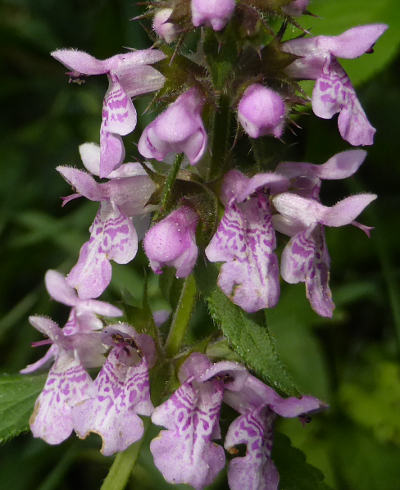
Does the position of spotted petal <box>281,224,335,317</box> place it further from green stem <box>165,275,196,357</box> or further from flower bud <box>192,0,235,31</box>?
flower bud <box>192,0,235,31</box>

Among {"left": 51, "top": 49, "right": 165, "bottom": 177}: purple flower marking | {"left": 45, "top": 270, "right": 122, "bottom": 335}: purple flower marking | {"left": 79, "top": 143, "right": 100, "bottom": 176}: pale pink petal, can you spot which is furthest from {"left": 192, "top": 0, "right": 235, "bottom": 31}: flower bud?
{"left": 45, "top": 270, "right": 122, "bottom": 335}: purple flower marking

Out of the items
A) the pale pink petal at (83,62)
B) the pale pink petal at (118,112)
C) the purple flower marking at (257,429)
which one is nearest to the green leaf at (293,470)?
the purple flower marking at (257,429)

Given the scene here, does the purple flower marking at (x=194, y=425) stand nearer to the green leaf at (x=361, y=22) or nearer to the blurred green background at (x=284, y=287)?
the blurred green background at (x=284, y=287)

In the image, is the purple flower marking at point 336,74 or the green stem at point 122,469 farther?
the green stem at point 122,469

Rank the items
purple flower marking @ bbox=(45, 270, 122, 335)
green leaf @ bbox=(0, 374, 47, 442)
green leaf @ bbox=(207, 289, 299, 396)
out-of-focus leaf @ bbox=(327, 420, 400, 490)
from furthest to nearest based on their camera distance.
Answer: out-of-focus leaf @ bbox=(327, 420, 400, 490) → green leaf @ bbox=(0, 374, 47, 442) → purple flower marking @ bbox=(45, 270, 122, 335) → green leaf @ bbox=(207, 289, 299, 396)

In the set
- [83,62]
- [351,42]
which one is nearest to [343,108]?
[351,42]


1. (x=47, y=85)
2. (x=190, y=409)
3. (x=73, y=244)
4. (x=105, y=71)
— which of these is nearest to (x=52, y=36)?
(x=47, y=85)

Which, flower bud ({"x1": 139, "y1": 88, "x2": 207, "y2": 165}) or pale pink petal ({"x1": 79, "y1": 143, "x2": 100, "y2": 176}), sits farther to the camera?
pale pink petal ({"x1": 79, "y1": 143, "x2": 100, "y2": 176})
